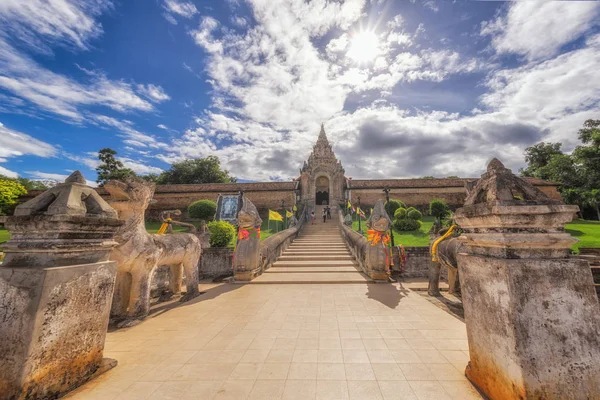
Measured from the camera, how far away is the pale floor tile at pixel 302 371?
7.84 ft

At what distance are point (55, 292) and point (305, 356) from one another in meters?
2.48

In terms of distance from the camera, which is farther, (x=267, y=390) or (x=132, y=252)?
(x=132, y=252)

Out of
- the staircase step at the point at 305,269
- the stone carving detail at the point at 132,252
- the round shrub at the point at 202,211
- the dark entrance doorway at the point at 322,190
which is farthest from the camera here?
the dark entrance doorway at the point at 322,190

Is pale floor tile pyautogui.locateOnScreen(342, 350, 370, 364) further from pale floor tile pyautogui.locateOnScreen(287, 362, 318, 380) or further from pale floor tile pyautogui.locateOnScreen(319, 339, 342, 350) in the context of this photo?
pale floor tile pyautogui.locateOnScreen(287, 362, 318, 380)

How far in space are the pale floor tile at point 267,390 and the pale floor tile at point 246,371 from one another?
14 centimetres

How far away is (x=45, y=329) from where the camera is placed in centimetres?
197

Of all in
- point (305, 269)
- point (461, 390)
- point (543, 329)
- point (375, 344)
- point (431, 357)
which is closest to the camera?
point (543, 329)

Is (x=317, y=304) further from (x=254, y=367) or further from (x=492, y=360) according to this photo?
(x=492, y=360)

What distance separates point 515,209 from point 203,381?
123 inches

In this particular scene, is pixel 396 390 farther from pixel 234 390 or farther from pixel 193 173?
pixel 193 173

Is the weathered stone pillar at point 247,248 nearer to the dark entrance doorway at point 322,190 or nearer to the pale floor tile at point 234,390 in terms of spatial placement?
the pale floor tile at point 234,390

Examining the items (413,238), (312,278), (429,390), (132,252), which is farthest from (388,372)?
(413,238)

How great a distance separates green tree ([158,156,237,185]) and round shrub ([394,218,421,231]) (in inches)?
1277

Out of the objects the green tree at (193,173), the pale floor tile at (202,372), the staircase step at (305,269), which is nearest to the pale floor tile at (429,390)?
the pale floor tile at (202,372)
